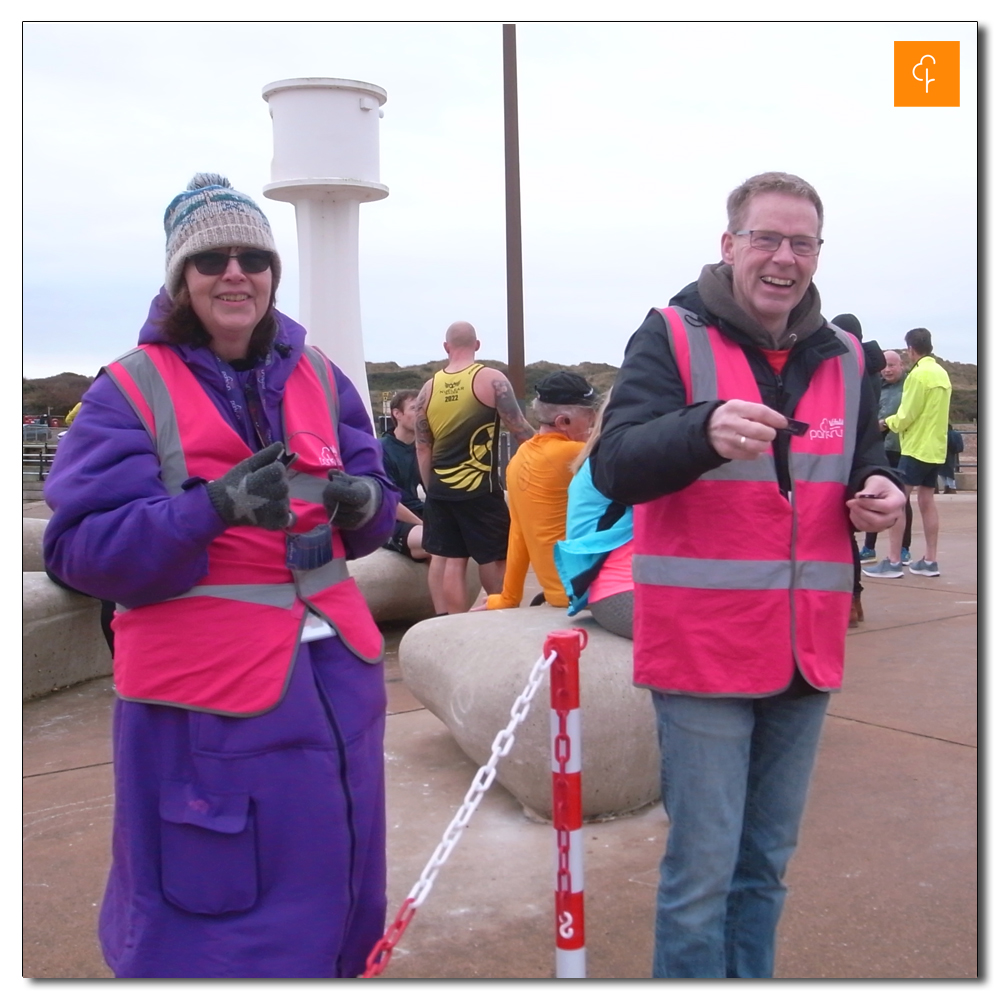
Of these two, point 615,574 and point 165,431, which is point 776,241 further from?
point 615,574

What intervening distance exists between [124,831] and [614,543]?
230cm

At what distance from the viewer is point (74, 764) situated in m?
4.83

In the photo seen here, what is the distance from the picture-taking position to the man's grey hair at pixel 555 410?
500cm

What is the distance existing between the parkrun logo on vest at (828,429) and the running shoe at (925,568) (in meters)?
7.33

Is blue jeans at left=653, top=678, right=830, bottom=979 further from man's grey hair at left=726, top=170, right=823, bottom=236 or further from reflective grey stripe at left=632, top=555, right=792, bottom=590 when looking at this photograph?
man's grey hair at left=726, top=170, right=823, bottom=236

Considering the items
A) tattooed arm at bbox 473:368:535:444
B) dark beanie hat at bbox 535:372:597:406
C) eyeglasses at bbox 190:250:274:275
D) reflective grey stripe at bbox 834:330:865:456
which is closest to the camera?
eyeglasses at bbox 190:250:274:275

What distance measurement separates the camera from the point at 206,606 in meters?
2.21

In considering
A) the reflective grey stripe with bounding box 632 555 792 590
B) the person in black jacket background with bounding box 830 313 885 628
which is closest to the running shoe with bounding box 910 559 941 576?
the person in black jacket background with bounding box 830 313 885 628

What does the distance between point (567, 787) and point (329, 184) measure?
633 cm

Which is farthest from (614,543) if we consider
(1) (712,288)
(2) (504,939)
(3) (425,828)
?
(1) (712,288)

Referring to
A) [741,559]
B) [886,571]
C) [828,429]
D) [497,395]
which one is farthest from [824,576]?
[886,571]

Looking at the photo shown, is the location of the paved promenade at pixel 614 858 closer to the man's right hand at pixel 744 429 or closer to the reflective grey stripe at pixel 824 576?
the reflective grey stripe at pixel 824 576

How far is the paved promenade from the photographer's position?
10.3ft

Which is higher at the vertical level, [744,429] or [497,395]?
[497,395]
